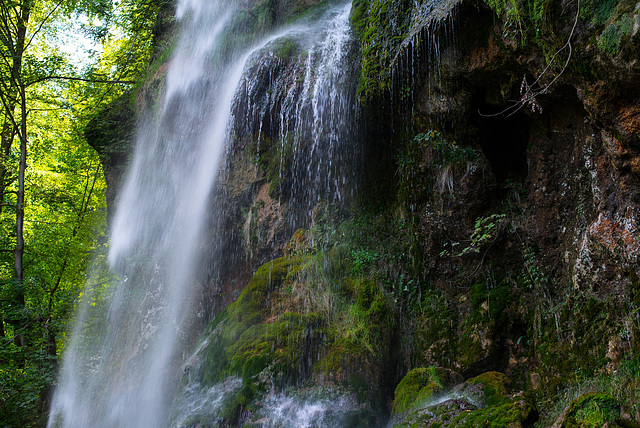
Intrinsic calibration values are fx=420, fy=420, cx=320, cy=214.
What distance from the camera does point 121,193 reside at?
13.6 metres

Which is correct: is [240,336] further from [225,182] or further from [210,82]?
[210,82]

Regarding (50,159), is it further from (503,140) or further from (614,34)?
(614,34)

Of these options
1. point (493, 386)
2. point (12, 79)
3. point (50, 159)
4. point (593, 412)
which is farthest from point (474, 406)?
point (50, 159)

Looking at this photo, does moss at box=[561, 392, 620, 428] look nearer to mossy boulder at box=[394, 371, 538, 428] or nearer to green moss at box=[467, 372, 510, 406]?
mossy boulder at box=[394, 371, 538, 428]

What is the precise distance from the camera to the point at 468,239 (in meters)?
6.13

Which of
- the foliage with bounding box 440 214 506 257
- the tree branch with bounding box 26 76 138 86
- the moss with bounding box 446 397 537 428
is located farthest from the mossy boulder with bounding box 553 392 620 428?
the tree branch with bounding box 26 76 138 86

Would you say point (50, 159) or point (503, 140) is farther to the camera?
point (50, 159)

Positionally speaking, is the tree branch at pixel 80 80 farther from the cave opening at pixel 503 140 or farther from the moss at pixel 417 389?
the moss at pixel 417 389

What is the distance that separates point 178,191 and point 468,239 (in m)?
7.57

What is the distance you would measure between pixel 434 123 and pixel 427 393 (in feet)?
12.7

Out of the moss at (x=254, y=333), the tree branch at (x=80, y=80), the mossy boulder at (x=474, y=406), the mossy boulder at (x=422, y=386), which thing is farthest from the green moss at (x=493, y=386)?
the tree branch at (x=80, y=80)

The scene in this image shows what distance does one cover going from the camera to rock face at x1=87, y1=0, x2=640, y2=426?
4.13 metres

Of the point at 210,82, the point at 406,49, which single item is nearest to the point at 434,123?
the point at 406,49

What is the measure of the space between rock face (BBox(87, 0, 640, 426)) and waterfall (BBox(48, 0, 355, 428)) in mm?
418
